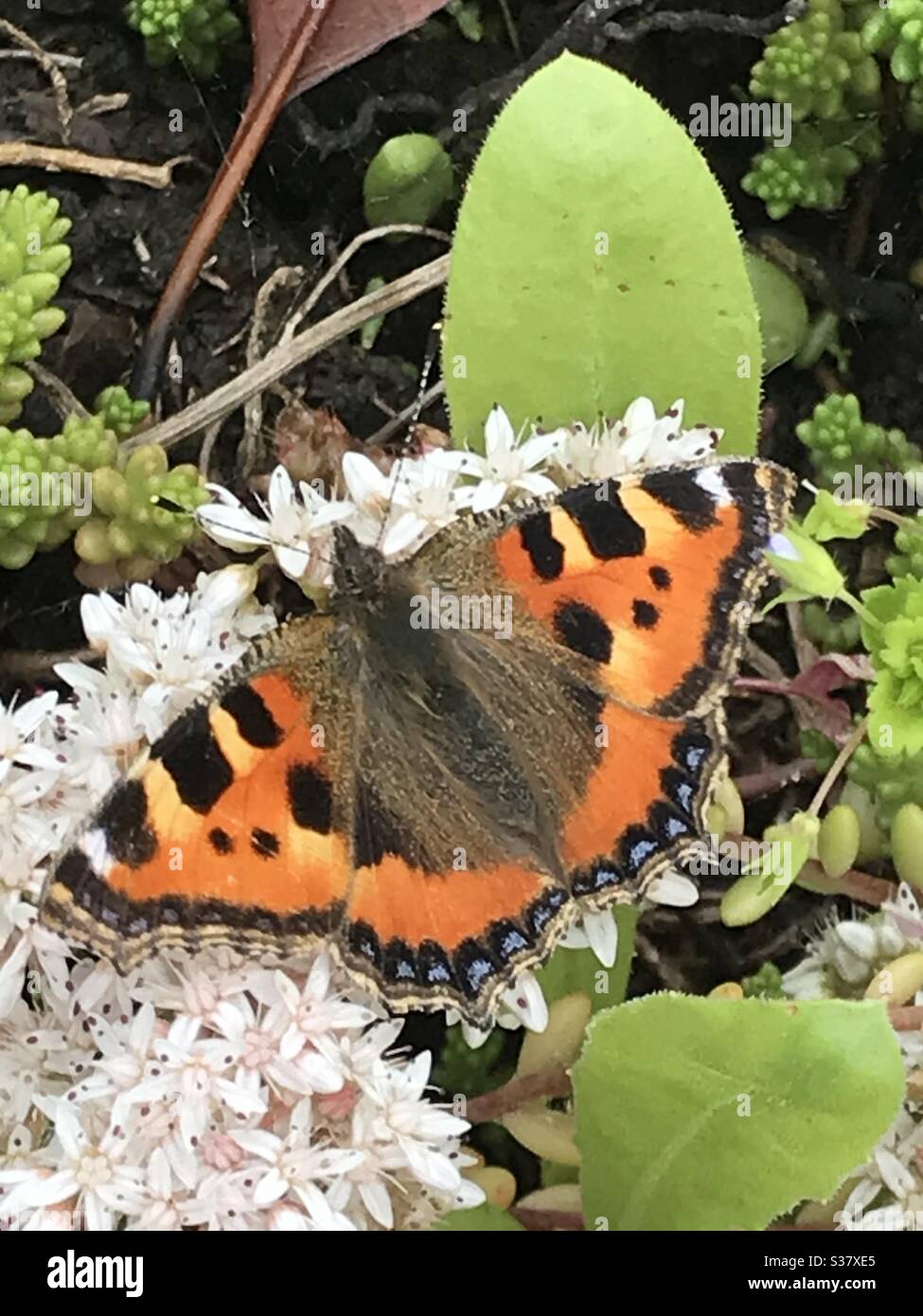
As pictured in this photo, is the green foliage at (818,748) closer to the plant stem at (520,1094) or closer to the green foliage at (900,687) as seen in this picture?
the green foliage at (900,687)

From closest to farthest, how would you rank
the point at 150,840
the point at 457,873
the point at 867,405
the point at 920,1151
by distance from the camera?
1. the point at 150,840
2. the point at 457,873
3. the point at 920,1151
4. the point at 867,405

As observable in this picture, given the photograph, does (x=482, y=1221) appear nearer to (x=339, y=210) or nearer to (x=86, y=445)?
(x=86, y=445)

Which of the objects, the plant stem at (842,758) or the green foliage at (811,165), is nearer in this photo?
the plant stem at (842,758)

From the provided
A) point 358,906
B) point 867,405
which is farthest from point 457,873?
point 867,405

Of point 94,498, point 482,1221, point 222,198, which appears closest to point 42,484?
point 94,498

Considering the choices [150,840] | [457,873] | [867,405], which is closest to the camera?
[150,840]

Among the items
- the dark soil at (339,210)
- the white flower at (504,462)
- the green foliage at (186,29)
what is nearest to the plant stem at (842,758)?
the dark soil at (339,210)
